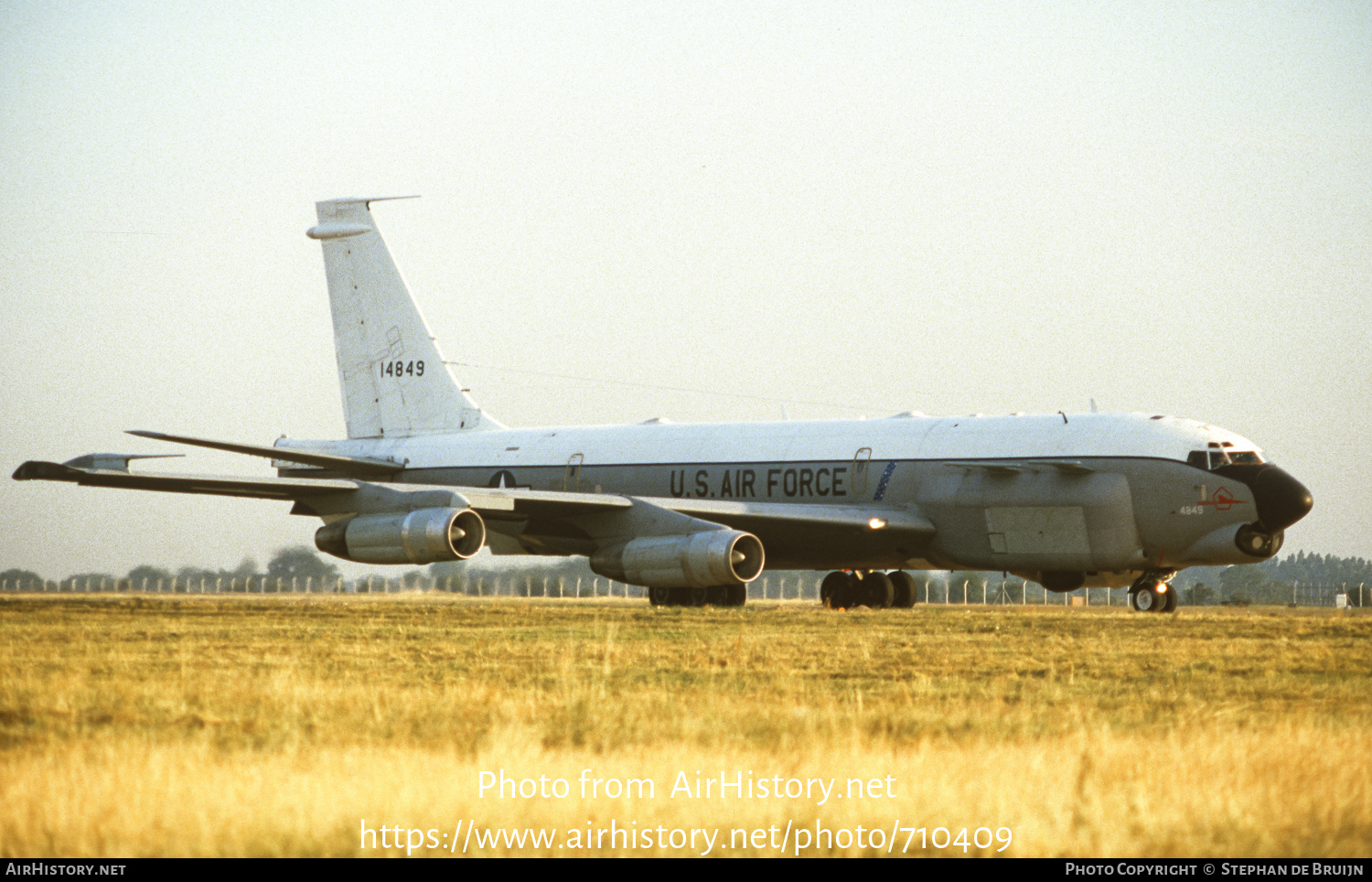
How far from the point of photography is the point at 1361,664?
47.4 feet

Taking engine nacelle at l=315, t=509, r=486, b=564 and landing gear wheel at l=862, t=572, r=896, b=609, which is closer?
engine nacelle at l=315, t=509, r=486, b=564

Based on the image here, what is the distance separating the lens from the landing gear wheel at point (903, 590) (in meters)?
31.5

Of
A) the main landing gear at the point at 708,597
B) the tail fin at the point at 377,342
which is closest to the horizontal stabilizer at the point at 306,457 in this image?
the tail fin at the point at 377,342

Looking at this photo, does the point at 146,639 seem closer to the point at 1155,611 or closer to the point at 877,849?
the point at 877,849

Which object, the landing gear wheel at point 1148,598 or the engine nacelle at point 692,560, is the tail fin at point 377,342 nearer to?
the engine nacelle at point 692,560

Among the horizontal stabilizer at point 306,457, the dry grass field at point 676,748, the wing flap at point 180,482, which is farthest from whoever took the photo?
the horizontal stabilizer at point 306,457

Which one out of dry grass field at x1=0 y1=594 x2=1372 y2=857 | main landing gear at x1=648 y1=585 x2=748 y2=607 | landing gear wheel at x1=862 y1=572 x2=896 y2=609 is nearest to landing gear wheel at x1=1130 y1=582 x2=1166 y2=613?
landing gear wheel at x1=862 y1=572 x2=896 y2=609

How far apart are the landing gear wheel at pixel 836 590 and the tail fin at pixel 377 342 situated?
9.92 metres

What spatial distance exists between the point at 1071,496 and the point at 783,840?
70.8ft

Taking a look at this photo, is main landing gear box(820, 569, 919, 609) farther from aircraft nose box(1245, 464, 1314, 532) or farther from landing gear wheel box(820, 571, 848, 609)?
aircraft nose box(1245, 464, 1314, 532)

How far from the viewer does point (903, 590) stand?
104 feet

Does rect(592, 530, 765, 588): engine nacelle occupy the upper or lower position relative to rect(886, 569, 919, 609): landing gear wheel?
upper

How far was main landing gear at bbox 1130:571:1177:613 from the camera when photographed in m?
28.5

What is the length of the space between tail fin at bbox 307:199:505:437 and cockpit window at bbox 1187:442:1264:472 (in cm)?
1700
